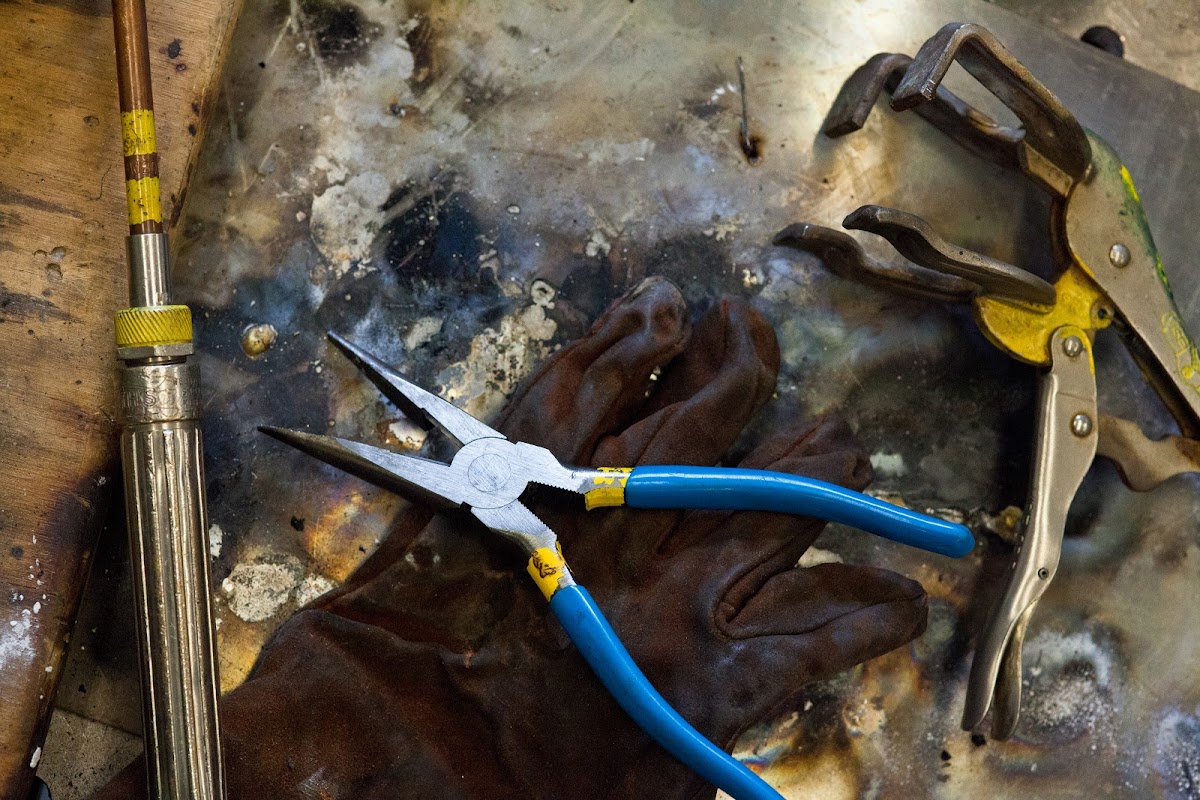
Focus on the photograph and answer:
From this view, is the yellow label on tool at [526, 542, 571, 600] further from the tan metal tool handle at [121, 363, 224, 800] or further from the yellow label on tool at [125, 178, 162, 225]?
the yellow label on tool at [125, 178, 162, 225]

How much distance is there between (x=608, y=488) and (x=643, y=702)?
0.20 meters

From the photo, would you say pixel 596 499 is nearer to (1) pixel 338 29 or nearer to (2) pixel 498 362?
(2) pixel 498 362

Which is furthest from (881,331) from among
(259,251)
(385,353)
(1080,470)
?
(259,251)

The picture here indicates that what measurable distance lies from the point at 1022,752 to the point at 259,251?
1.00 m

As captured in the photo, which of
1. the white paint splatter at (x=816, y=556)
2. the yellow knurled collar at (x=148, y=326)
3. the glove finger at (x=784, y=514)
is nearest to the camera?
the yellow knurled collar at (x=148, y=326)

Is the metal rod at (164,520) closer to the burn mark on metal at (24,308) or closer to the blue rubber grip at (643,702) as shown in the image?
the burn mark on metal at (24,308)

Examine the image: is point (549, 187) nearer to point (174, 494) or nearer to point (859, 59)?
point (859, 59)

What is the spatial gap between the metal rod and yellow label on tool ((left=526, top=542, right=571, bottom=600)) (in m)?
0.30

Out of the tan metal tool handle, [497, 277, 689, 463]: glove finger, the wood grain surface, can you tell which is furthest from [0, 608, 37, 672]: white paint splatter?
[497, 277, 689, 463]: glove finger

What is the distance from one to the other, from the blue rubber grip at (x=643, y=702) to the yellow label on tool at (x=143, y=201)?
50 cm

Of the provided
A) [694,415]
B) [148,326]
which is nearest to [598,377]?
[694,415]

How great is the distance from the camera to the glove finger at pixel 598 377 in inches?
41.1

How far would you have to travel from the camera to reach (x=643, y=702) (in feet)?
3.12

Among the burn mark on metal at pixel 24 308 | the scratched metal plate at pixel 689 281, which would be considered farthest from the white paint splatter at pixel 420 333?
the burn mark on metal at pixel 24 308
